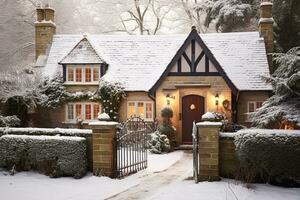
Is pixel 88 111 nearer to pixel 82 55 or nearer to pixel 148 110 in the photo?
pixel 82 55

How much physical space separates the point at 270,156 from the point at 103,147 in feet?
16.8

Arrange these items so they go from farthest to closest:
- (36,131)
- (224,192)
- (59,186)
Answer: (36,131) → (59,186) → (224,192)

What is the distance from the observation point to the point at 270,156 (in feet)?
34.3

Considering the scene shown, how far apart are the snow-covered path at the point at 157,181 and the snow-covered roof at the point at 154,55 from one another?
336 inches

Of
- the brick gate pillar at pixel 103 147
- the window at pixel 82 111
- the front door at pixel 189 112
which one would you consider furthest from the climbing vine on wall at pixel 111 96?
the brick gate pillar at pixel 103 147

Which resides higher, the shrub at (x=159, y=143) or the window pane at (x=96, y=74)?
the window pane at (x=96, y=74)

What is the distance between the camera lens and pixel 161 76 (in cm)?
2186

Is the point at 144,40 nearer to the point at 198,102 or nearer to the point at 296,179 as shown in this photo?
the point at 198,102

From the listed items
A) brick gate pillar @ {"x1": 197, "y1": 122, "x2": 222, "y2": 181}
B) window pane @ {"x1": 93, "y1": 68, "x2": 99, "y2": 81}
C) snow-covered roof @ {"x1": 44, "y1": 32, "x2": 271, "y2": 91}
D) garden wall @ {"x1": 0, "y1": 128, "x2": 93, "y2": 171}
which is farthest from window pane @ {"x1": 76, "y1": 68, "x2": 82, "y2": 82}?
brick gate pillar @ {"x1": 197, "y1": 122, "x2": 222, "y2": 181}

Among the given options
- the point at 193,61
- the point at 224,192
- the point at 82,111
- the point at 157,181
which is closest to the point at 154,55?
the point at 193,61

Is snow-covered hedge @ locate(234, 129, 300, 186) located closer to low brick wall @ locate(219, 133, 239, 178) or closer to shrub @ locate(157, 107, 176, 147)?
low brick wall @ locate(219, 133, 239, 178)

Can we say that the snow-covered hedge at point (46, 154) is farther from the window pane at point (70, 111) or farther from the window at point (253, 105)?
the window at point (253, 105)

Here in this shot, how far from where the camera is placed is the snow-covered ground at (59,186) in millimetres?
10266

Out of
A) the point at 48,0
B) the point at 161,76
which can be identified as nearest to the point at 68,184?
the point at 161,76
